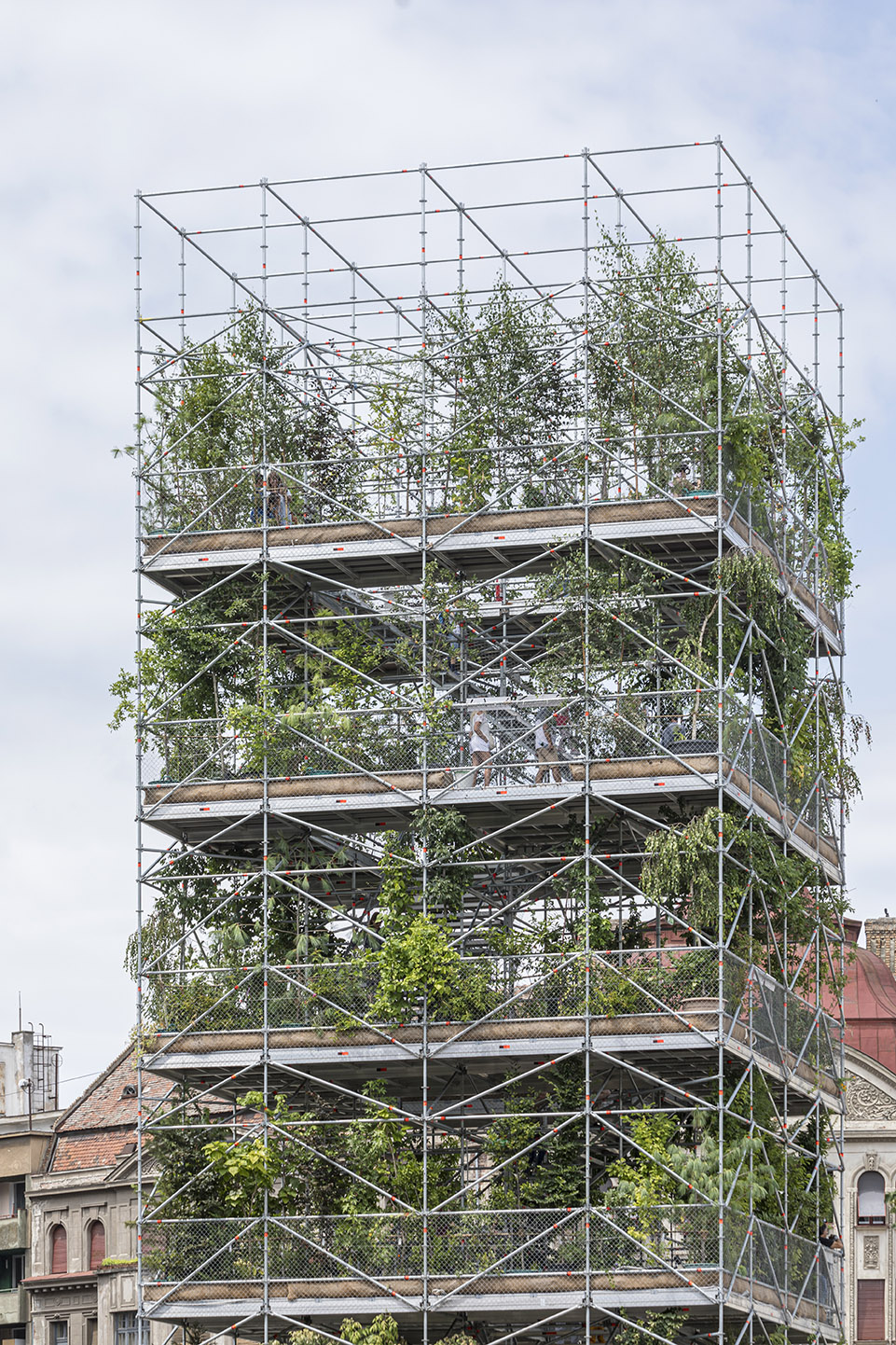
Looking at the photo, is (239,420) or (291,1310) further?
(239,420)

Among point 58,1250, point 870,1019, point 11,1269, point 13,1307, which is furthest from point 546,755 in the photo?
point 11,1269

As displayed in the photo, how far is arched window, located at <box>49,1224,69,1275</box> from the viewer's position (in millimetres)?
75562

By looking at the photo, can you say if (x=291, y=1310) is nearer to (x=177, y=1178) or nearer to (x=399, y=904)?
(x=177, y=1178)

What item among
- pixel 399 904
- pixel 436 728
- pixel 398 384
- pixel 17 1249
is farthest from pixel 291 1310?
pixel 17 1249

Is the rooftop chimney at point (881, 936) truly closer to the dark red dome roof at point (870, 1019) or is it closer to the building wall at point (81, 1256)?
the dark red dome roof at point (870, 1019)

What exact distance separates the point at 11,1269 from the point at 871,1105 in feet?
85.4

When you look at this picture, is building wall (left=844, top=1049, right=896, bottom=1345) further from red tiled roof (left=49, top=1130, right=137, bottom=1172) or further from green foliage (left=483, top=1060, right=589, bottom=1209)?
green foliage (left=483, top=1060, right=589, bottom=1209)

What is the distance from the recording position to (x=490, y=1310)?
4078 centimetres

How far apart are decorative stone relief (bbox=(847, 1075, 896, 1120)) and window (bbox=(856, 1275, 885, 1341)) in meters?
4.24

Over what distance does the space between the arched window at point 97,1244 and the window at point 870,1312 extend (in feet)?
68.2

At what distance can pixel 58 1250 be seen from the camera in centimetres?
7588

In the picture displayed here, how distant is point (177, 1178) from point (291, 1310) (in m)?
3.29

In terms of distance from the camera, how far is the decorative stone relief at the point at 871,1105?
225 feet

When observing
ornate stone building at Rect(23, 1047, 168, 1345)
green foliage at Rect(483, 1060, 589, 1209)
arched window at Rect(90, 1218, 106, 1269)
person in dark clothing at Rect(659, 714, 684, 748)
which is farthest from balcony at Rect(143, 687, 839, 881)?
arched window at Rect(90, 1218, 106, 1269)
